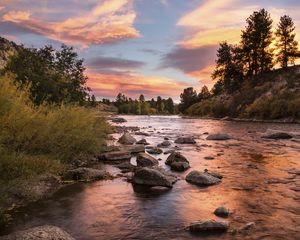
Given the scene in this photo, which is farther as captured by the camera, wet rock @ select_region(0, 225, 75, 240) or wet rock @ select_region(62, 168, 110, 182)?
wet rock @ select_region(62, 168, 110, 182)

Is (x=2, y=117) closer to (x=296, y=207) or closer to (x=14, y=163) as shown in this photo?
(x=14, y=163)

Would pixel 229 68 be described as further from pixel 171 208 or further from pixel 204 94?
pixel 171 208

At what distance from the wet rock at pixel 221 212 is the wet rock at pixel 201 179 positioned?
4932 millimetres

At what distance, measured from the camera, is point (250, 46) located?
102m

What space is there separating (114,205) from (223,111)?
293ft

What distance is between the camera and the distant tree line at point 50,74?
34.2 m

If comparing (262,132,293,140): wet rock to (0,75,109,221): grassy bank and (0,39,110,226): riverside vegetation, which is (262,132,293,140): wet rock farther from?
(0,75,109,221): grassy bank

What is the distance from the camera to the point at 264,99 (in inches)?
3410

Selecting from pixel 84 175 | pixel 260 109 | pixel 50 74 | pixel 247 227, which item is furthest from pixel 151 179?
pixel 260 109

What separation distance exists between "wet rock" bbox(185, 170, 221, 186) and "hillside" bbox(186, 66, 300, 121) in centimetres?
5714

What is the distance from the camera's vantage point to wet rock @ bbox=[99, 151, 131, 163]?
26.8m

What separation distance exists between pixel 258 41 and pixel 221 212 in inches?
3693

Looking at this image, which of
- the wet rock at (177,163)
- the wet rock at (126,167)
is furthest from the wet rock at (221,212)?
the wet rock at (126,167)

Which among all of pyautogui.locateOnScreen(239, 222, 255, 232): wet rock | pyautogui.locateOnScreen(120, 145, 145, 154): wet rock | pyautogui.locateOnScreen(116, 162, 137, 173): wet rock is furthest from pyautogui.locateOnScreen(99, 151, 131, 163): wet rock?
pyautogui.locateOnScreen(239, 222, 255, 232): wet rock
